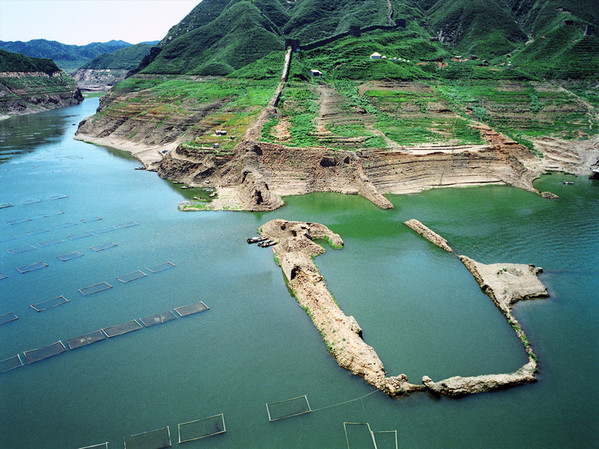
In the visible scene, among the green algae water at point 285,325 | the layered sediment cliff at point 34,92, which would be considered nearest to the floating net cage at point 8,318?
the green algae water at point 285,325

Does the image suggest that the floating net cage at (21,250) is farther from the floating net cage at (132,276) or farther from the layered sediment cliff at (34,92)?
the layered sediment cliff at (34,92)

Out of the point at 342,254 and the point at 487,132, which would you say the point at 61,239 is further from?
the point at 487,132

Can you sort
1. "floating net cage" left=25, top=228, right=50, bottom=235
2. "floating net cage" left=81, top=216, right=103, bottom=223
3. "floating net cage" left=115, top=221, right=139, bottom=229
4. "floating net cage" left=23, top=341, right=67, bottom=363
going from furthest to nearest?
"floating net cage" left=81, top=216, right=103, bottom=223, "floating net cage" left=115, top=221, right=139, bottom=229, "floating net cage" left=25, top=228, right=50, bottom=235, "floating net cage" left=23, top=341, right=67, bottom=363

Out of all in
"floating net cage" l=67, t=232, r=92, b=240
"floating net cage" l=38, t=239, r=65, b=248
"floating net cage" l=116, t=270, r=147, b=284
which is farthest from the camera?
"floating net cage" l=67, t=232, r=92, b=240

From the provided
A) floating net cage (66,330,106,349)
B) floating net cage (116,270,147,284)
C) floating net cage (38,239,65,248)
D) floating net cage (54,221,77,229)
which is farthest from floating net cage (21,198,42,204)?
floating net cage (66,330,106,349)

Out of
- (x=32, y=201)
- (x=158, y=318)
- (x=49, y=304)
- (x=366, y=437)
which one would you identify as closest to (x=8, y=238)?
(x=32, y=201)

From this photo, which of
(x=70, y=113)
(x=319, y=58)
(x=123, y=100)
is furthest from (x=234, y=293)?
(x=70, y=113)

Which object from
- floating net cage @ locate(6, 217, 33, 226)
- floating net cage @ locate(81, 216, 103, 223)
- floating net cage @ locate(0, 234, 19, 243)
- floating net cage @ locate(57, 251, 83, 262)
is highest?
floating net cage @ locate(6, 217, 33, 226)

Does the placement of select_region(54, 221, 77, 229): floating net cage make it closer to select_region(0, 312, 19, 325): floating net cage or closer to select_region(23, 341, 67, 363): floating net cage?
select_region(0, 312, 19, 325): floating net cage
